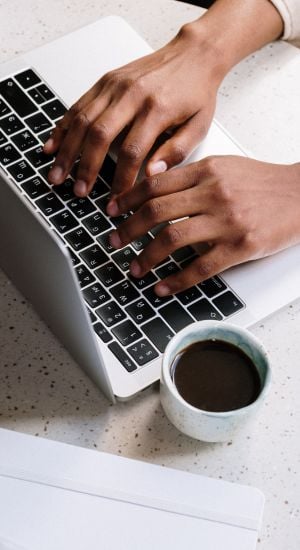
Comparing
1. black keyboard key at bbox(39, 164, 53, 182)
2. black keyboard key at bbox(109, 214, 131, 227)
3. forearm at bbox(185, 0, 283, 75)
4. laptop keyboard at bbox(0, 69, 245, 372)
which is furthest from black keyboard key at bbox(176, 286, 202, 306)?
forearm at bbox(185, 0, 283, 75)

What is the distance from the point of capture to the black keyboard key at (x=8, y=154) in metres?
0.91

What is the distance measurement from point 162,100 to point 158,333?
0.30m

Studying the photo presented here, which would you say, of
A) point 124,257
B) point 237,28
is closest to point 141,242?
point 124,257

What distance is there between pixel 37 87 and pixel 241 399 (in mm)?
499

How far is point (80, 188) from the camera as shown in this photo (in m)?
0.88

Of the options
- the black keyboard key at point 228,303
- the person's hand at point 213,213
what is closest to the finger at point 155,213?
the person's hand at point 213,213

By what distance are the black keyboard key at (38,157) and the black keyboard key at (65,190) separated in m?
0.04

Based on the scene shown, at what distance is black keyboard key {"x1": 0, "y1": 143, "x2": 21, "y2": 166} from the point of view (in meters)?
0.91

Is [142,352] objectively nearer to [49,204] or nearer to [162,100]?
[49,204]

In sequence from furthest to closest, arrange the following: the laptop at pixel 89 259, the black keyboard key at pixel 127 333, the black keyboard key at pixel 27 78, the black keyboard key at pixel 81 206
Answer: the black keyboard key at pixel 27 78 → the black keyboard key at pixel 81 206 → the black keyboard key at pixel 127 333 → the laptop at pixel 89 259

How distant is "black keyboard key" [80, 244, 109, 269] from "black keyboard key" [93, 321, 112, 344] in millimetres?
74

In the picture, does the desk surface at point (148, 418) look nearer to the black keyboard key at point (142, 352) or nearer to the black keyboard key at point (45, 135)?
the black keyboard key at point (142, 352)

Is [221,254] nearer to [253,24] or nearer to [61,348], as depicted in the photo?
[61,348]

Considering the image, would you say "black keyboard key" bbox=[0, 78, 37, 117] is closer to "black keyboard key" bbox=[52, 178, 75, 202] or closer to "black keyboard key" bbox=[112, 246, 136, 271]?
Result: "black keyboard key" bbox=[52, 178, 75, 202]
